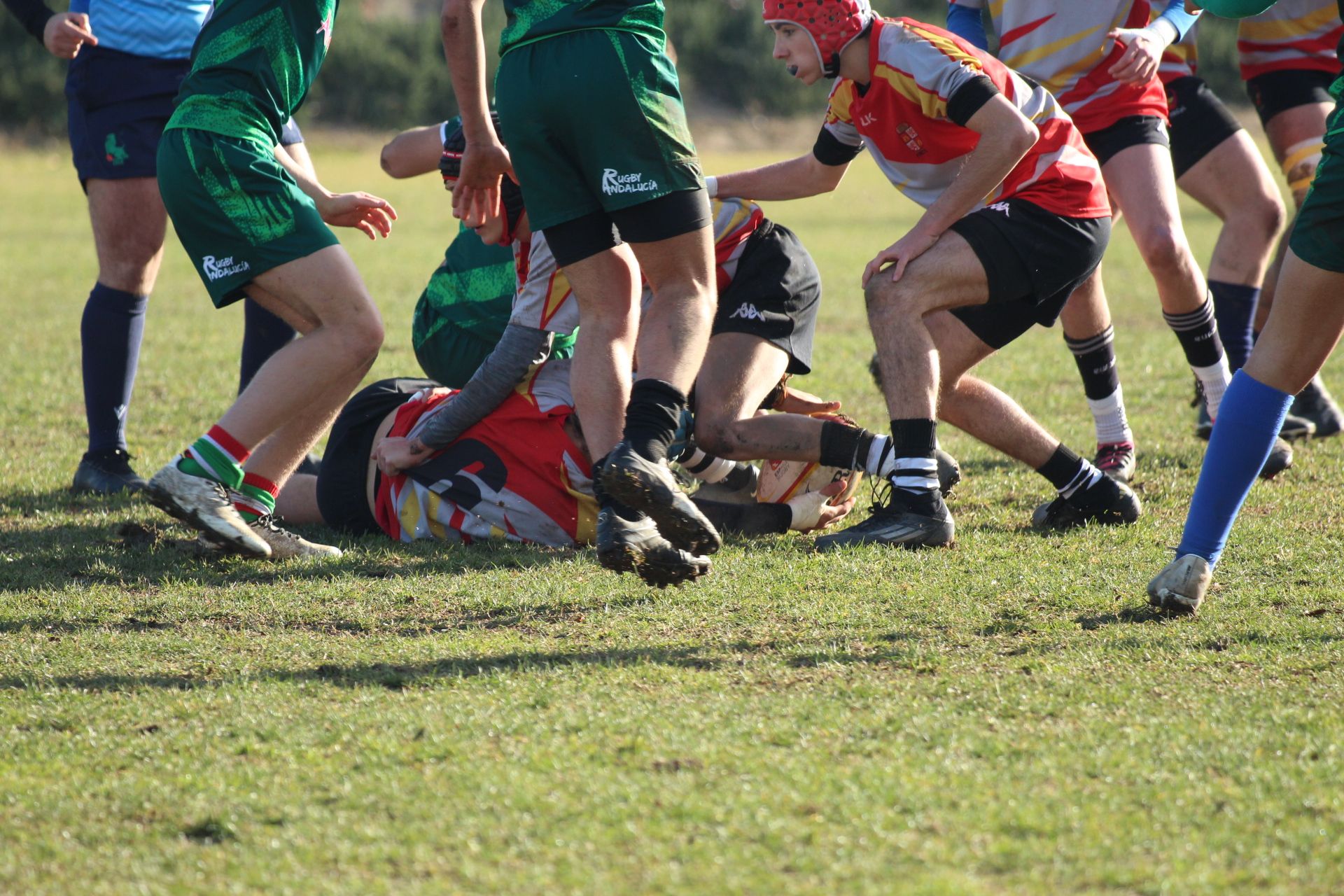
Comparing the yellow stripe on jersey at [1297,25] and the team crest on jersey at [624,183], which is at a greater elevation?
the team crest on jersey at [624,183]

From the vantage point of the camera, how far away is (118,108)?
475cm

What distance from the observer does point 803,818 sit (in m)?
2.01

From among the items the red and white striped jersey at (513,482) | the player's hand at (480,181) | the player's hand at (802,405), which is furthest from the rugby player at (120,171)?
the player's hand at (802,405)

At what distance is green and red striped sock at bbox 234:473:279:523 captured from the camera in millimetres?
3704

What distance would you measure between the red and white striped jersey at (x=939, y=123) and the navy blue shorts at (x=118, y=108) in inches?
94.2

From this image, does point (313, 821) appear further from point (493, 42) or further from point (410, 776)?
point (493, 42)

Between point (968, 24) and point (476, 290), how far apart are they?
75.7 inches

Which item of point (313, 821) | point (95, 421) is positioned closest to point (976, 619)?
point (313, 821)

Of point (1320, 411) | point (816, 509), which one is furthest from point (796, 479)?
point (1320, 411)

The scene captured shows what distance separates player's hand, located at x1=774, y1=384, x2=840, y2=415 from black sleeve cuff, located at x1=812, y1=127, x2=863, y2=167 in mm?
730

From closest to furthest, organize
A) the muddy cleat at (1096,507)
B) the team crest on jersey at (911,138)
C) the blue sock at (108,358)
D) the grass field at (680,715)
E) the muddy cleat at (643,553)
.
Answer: the grass field at (680,715), the muddy cleat at (643,553), the team crest on jersey at (911,138), the muddy cleat at (1096,507), the blue sock at (108,358)

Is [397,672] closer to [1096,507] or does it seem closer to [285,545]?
[285,545]

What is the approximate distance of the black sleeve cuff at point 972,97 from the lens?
359cm

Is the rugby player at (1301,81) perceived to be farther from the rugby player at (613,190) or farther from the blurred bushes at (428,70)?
the blurred bushes at (428,70)
